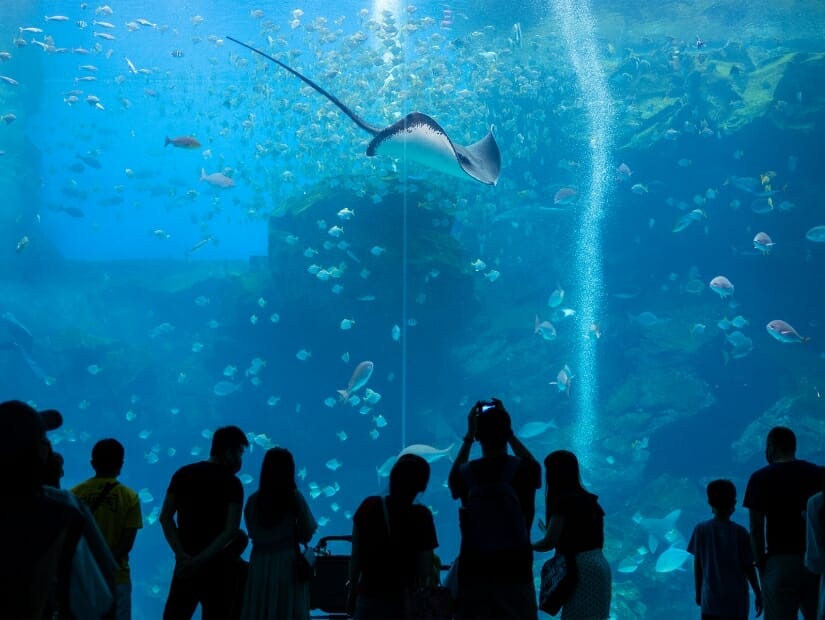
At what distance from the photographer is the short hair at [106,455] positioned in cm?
283

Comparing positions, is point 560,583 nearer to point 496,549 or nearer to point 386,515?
point 496,549

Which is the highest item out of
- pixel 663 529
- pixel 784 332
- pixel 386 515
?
pixel 784 332

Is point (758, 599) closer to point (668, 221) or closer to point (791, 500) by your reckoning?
point (791, 500)

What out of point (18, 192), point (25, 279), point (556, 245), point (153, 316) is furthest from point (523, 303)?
point (25, 279)

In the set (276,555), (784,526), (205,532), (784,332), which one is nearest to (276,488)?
(276,555)

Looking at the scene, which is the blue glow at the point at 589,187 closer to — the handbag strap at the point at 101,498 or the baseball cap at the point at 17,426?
the handbag strap at the point at 101,498

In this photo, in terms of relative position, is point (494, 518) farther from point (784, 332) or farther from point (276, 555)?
point (784, 332)

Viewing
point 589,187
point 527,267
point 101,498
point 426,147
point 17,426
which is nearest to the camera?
point 17,426

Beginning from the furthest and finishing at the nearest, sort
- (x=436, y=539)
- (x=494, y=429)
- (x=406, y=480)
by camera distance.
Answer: (x=494, y=429), (x=406, y=480), (x=436, y=539)

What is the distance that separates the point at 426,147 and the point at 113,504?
23.4ft

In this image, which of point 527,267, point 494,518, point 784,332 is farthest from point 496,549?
point 527,267

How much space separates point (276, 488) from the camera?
2732 millimetres

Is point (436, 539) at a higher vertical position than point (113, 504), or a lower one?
lower

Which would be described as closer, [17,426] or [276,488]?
[17,426]
